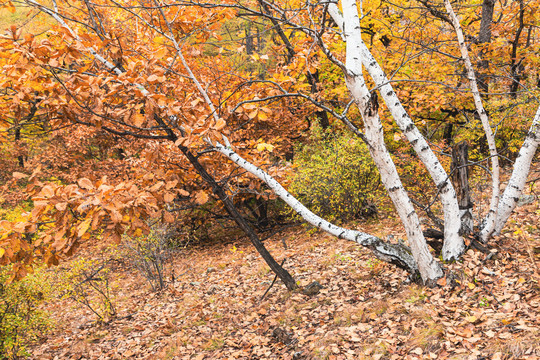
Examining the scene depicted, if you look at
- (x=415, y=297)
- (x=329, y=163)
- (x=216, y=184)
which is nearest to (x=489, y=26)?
(x=329, y=163)

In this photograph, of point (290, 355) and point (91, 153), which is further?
point (91, 153)

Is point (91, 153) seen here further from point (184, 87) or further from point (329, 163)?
point (329, 163)

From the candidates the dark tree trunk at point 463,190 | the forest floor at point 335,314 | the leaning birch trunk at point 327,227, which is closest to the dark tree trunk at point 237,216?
the forest floor at point 335,314

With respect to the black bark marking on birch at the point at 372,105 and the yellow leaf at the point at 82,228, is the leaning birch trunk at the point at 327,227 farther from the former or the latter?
the yellow leaf at the point at 82,228

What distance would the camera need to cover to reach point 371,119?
303cm

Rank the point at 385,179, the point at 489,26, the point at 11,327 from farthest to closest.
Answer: the point at 489,26, the point at 11,327, the point at 385,179

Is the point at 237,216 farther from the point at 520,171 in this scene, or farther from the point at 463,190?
the point at 520,171

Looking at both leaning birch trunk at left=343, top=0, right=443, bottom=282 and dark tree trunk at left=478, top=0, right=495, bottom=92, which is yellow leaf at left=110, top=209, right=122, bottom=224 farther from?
dark tree trunk at left=478, top=0, right=495, bottom=92

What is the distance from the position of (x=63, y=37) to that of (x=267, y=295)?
4242 millimetres

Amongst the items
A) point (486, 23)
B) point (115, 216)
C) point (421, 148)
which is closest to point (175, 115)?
point (115, 216)

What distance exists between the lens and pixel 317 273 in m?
5.27

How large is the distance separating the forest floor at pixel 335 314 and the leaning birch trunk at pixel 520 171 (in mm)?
528

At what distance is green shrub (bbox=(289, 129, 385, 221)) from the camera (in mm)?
6930

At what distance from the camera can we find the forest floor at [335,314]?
2.85 metres
